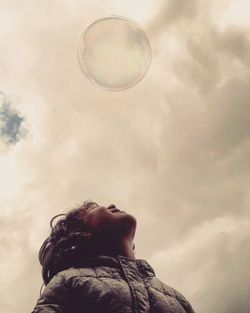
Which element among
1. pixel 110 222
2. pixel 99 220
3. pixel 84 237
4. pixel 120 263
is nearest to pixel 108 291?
pixel 120 263

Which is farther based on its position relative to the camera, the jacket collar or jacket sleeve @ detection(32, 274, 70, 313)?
the jacket collar

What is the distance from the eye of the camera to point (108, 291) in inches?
197

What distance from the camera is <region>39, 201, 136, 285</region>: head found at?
637cm

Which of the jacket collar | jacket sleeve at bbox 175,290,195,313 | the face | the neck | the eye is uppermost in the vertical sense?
the eye

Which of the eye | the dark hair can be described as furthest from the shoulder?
the eye

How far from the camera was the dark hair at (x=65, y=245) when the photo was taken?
20.7ft

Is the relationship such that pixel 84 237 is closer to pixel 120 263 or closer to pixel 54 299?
pixel 120 263

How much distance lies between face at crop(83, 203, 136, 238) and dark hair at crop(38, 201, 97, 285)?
202 millimetres

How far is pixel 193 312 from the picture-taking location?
19.9 feet

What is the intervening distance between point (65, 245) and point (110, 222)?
38.6 inches

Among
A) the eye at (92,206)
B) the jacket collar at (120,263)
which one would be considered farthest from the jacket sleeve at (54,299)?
the eye at (92,206)

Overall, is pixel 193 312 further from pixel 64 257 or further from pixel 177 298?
pixel 64 257

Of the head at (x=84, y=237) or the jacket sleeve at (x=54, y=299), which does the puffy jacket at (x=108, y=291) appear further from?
the head at (x=84, y=237)

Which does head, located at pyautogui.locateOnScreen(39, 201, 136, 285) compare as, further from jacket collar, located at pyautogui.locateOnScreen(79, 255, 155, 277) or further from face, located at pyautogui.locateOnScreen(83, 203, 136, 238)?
jacket collar, located at pyautogui.locateOnScreen(79, 255, 155, 277)
